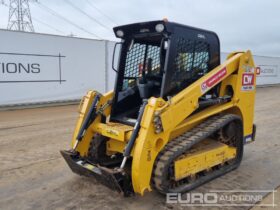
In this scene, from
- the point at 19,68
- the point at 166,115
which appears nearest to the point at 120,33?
the point at 166,115

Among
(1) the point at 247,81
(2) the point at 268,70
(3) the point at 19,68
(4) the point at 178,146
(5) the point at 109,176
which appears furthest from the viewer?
(2) the point at 268,70

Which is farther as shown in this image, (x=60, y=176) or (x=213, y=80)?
(x=60, y=176)

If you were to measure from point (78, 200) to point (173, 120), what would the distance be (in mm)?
1479

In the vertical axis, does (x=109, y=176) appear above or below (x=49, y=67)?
below

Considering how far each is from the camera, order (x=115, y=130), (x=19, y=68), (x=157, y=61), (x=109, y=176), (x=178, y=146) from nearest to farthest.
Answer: (x=109, y=176) → (x=178, y=146) → (x=115, y=130) → (x=157, y=61) → (x=19, y=68)

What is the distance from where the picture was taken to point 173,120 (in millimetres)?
3662

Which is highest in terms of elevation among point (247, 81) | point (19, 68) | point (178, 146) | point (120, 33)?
point (120, 33)

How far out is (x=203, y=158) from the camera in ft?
13.4

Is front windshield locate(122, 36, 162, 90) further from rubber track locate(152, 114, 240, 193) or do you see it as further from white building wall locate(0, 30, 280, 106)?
white building wall locate(0, 30, 280, 106)

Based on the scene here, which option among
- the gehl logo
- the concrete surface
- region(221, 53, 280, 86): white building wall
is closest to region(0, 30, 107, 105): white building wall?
the gehl logo

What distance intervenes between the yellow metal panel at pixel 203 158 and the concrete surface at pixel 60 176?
29 cm

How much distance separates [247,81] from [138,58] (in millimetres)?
1713

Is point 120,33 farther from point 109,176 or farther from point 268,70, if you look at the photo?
point 268,70

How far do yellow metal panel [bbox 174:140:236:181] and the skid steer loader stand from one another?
13mm
